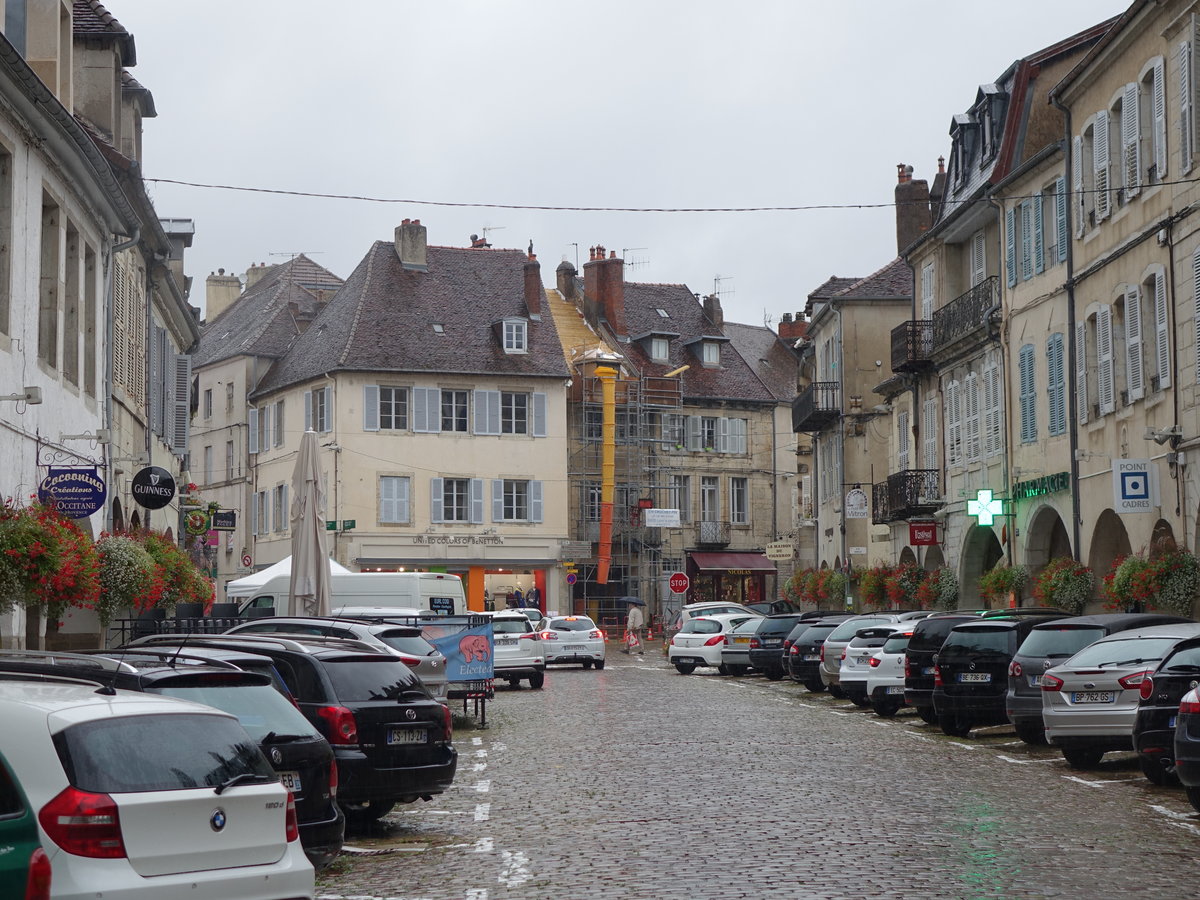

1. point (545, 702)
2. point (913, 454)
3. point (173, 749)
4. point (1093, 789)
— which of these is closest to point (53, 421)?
point (545, 702)

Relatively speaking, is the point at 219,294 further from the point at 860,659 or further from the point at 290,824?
the point at 290,824

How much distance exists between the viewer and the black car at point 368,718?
1252cm

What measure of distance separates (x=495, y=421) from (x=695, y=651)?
23794mm

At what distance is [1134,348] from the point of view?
27.7 m

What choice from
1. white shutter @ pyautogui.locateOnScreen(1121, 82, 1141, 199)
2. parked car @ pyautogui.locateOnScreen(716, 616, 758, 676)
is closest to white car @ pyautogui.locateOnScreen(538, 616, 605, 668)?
parked car @ pyautogui.locateOnScreen(716, 616, 758, 676)

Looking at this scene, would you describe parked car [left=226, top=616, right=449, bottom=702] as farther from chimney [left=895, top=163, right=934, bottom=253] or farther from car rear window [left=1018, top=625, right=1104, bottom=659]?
chimney [left=895, top=163, right=934, bottom=253]

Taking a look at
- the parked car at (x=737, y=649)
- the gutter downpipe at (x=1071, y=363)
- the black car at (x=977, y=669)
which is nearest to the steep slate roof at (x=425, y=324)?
the parked car at (x=737, y=649)

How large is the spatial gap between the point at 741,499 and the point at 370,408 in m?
18.2

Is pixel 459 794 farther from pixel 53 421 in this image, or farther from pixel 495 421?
pixel 495 421

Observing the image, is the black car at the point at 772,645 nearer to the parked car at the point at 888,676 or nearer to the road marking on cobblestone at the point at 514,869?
the parked car at the point at 888,676

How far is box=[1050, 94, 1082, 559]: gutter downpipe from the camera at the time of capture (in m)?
30.8

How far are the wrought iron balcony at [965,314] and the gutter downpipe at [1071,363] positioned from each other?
5.17 m

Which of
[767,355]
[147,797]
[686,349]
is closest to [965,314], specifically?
[686,349]

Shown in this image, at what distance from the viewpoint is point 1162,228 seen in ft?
Answer: 84.2
